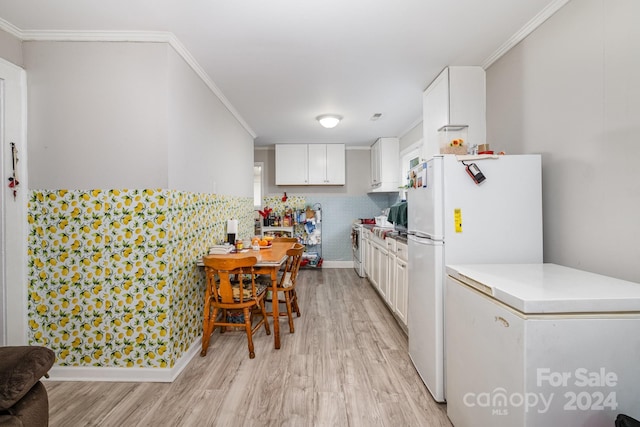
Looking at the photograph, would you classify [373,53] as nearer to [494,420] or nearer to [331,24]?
[331,24]

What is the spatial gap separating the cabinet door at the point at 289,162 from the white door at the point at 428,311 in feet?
12.8

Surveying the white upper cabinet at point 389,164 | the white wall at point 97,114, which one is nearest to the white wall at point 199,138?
the white wall at point 97,114

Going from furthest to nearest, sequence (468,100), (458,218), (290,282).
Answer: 1. (290,282)
2. (468,100)
3. (458,218)

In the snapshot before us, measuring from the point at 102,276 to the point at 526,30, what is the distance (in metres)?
3.53

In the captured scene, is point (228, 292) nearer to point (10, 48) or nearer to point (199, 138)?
point (199, 138)

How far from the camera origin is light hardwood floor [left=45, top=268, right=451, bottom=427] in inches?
74.7

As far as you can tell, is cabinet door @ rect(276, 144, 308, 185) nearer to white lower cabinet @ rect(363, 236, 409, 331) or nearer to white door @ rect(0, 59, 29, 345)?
white lower cabinet @ rect(363, 236, 409, 331)

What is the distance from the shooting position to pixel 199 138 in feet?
9.60

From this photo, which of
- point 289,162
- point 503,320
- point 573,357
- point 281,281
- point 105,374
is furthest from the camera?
point 289,162

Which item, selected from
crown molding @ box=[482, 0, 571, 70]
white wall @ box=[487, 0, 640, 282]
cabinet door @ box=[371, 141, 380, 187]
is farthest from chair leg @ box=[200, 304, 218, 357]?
cabinet door @ box=[371, 141, 380, 187]

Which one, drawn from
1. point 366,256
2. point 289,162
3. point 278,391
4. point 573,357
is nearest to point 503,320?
point 573,357

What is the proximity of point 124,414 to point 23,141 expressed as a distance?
203 cm

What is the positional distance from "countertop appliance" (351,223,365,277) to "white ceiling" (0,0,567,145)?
9.08ft

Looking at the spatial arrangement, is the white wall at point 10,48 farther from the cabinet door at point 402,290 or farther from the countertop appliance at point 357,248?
the countertop appliance at point 357,248
